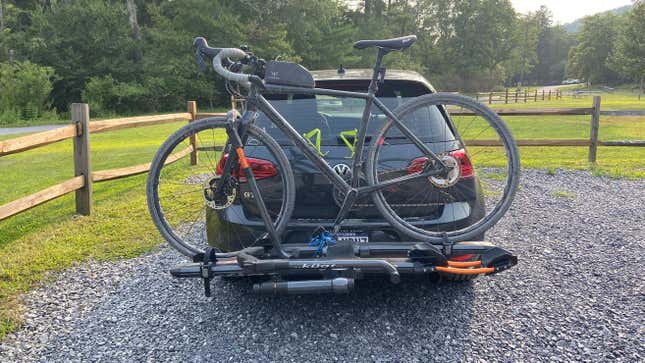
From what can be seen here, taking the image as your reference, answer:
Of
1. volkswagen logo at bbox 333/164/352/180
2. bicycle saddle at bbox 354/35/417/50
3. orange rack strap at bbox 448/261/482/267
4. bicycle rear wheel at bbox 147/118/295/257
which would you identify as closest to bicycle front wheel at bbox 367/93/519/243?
volkswagen logo at bbox 333/164/352/180

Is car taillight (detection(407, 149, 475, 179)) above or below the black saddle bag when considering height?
below

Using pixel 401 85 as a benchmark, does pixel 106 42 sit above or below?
above

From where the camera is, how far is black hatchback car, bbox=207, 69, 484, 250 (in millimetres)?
3086

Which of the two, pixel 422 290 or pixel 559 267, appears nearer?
pixel 422 290

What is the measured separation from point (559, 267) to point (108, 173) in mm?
5480

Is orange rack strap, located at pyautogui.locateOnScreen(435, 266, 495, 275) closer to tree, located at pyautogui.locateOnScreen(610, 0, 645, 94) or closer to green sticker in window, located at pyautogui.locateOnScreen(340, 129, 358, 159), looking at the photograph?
green sticker in window, located at pyautogui.locateOnScreen(340, 129, 358, 159)

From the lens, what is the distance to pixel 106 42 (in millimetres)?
35250

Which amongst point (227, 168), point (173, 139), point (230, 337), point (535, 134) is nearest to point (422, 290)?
point (230, 337)

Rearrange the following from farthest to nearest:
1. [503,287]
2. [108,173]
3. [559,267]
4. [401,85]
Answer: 1. [108,173]
2. [559,267]
3. [503,287]
4. [401,85]

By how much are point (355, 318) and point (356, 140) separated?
1201mm

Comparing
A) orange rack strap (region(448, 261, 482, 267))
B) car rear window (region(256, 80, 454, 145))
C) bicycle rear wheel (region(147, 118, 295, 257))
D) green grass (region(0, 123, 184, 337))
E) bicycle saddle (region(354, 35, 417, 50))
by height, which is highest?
bicycle saddle (region(354, 35, 417, 50))

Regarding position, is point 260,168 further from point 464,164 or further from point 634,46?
point 634,46

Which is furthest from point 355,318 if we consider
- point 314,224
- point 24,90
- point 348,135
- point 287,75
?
point 24,90

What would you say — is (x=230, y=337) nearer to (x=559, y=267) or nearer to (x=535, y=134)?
(x=559, y=267)
